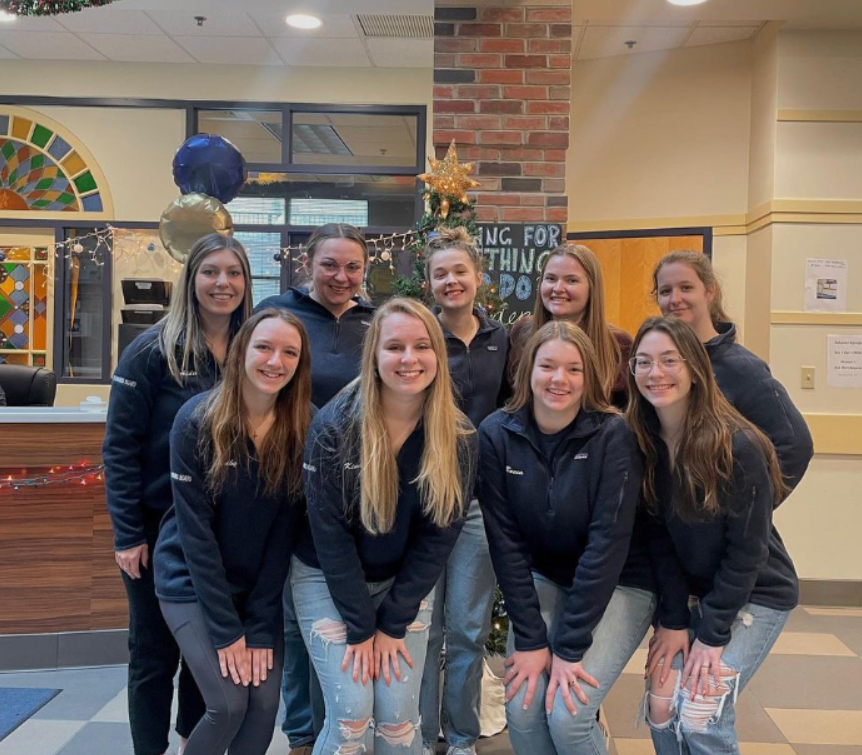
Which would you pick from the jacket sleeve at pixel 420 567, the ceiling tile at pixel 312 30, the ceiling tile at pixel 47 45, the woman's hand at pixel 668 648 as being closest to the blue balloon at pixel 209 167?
the jacket sleeve at pixel 420 567

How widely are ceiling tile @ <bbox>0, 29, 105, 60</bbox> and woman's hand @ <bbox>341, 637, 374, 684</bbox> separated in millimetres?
5796

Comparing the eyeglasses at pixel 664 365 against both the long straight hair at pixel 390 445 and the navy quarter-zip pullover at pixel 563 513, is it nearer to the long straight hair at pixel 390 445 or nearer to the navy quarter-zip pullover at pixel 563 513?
the navy quarter-zip pullover at pixel 563 513

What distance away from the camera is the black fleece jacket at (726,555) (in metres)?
1.83

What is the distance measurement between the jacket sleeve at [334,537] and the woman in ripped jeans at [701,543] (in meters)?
0.75

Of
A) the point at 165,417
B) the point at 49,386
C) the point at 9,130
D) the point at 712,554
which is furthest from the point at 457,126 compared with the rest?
the point at 9,130

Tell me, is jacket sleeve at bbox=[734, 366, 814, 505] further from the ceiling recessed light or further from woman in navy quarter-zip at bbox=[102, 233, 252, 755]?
the ceiling recessed light

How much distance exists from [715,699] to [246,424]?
4.32 ft

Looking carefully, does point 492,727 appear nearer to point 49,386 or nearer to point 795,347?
point 795,347

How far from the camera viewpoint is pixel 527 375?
201 cm

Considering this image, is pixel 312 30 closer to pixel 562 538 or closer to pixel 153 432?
pixel 153 432

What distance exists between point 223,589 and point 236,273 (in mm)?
849

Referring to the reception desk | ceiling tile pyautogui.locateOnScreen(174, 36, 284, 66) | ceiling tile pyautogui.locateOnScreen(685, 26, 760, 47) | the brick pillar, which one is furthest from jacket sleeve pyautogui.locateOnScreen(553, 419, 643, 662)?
ceiling tile pyautogui.locateOnScreen(174, 36, 284, 66)

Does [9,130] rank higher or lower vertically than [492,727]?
higher

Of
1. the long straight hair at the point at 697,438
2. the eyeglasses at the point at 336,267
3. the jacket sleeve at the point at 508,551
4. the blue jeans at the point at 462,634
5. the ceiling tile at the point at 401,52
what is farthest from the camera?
the ceiling tile at the point at 401,52
